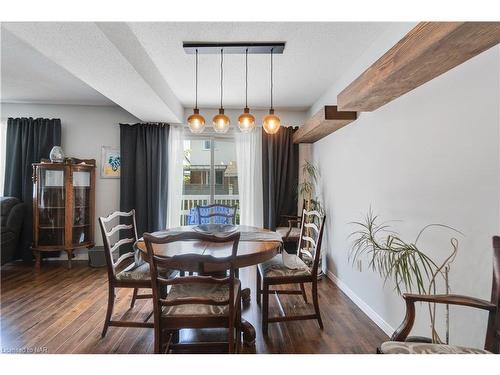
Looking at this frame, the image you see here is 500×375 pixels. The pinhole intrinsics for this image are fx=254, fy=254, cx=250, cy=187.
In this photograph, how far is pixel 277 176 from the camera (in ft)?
13.8

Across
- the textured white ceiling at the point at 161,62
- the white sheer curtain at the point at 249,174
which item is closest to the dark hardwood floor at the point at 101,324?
the white sheer curtain at the point at 249,174

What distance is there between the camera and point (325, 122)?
9.16 ft

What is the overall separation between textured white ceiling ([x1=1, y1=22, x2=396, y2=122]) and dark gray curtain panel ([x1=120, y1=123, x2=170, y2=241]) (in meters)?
0.37

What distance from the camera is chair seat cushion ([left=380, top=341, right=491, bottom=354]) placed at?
110 cm

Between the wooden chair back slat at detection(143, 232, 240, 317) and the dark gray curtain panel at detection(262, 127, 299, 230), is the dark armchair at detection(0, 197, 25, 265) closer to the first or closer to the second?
the wooden chair back slat at detection(143, 232, 240, 317)

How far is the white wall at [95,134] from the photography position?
4.13m

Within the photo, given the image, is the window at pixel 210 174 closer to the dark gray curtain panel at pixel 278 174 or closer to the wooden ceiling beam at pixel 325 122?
the dark gray curtain panel at pixel 278 174

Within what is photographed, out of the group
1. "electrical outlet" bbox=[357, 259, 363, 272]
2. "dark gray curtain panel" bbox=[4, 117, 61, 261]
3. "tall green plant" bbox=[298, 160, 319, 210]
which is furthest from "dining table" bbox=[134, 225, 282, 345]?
"dark gray curtain panel" bbox=[4, 117, 61, 261]

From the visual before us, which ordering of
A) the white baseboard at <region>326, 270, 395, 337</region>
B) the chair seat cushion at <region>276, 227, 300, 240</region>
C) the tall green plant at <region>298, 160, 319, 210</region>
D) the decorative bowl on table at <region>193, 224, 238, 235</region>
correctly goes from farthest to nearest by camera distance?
the tall green plant at <region>298, 160, 319, 210</region> < the chair seat cushion at <region>276, 227, 300, 240</region> < the decorative bowl on table at <region>193, 224, 238, 235</region> < the white baseboard at <region>326, 270, 395, 337</region>

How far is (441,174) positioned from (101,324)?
9.25 feet

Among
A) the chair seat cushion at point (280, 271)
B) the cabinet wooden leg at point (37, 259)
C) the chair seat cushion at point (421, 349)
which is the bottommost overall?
the cabinet wooden leg at point (37, 259)

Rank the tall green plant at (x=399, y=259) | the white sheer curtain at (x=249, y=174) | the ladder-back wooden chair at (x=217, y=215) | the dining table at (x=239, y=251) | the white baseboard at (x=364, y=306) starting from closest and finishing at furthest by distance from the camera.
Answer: the tall green plant at (x=399, y=259), the dining table at (x=239, y=251), the white baseboard at (x=364, y=306), the ladder-back wooden chair at (x=217, y=215), the white sheer curtain at (x=249, y=174)

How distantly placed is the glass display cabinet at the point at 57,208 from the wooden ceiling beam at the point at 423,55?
3970 mm

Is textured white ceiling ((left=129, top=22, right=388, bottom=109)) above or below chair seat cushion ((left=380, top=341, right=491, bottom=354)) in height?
above
